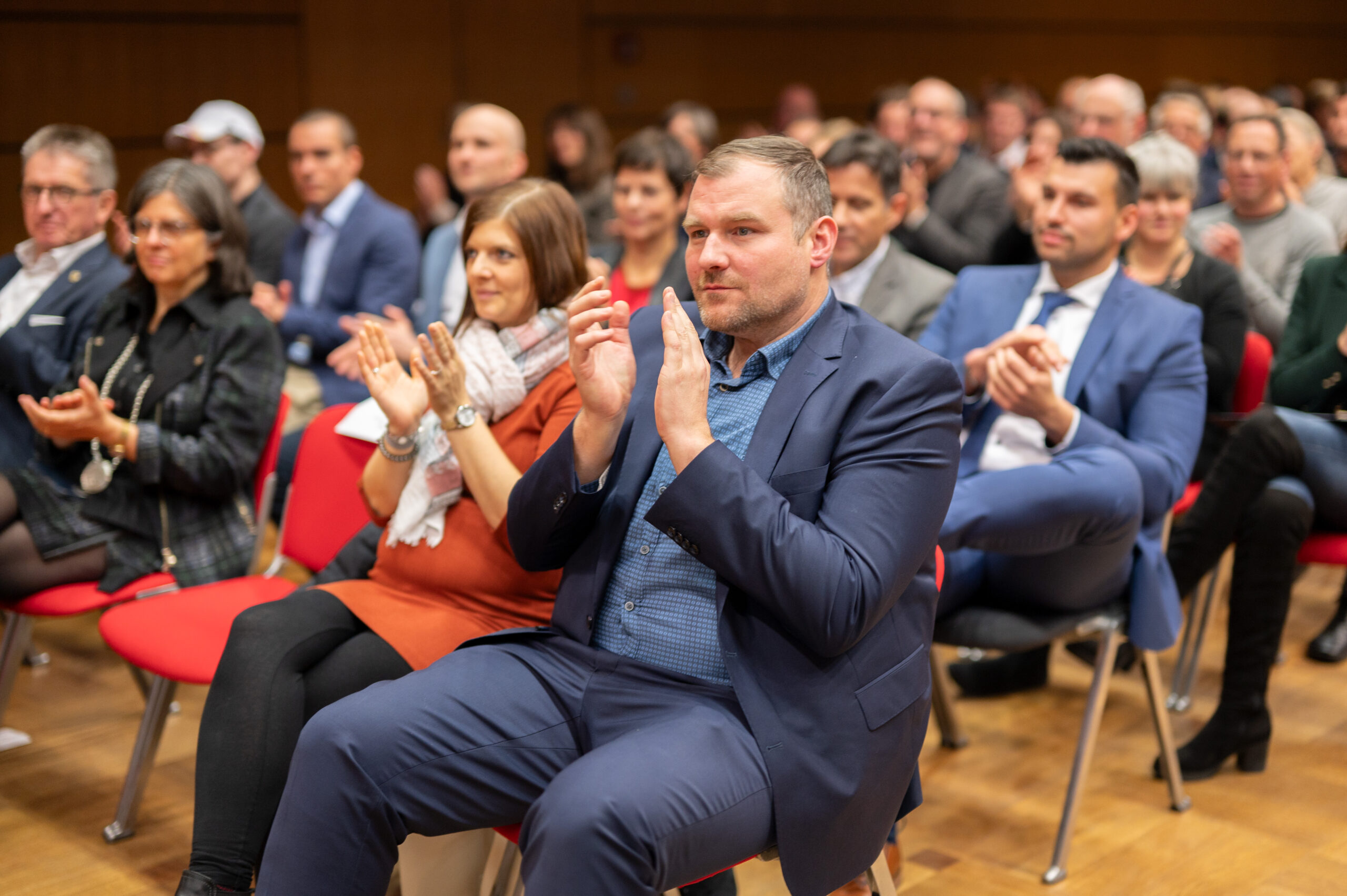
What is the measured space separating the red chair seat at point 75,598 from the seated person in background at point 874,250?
1847mm

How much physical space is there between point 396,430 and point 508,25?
5997mm

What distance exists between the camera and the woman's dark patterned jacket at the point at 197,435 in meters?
2.69

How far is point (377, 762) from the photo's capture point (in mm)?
1641

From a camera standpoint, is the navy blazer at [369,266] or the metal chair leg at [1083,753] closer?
the metal chair leg at [1083,753]

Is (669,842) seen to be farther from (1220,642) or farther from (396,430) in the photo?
(1220,642)

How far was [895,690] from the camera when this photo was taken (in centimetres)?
166

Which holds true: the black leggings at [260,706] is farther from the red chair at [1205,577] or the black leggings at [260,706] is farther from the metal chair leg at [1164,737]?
the red chair at [1205,577]

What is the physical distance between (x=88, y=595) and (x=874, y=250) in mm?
2090

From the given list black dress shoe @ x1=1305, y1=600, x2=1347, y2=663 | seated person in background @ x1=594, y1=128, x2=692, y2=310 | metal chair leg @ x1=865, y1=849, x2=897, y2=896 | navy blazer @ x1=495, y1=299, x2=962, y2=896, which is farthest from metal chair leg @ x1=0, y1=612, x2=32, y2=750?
black dress shoe @ x1=1305, y1=600, x2=1347, y2=663

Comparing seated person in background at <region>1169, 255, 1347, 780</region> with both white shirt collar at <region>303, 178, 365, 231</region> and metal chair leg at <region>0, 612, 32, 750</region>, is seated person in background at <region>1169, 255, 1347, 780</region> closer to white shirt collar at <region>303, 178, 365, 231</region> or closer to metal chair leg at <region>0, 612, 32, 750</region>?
metal chair leg at <region>0, 612, 32, 750</region>

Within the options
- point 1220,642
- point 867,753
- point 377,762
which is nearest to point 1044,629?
point 867,753

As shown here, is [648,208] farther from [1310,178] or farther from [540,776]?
[1310,178]

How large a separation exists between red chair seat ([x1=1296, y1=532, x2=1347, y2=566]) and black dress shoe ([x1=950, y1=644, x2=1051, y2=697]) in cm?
69

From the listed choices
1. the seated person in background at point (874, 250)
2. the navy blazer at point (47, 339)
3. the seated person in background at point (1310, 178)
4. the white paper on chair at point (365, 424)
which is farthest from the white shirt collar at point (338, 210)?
the seated person in background at point (1310, 178)
